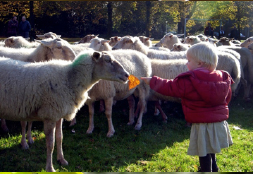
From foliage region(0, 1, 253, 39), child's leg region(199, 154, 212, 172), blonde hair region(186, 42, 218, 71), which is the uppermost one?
foliage region(0, 1, 253, 39)

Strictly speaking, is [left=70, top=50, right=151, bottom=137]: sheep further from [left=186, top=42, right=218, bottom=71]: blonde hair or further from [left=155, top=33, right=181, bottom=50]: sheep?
[left=155, top=33, right=181, bottom=50]: sheep

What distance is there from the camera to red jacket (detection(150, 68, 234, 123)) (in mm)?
2887

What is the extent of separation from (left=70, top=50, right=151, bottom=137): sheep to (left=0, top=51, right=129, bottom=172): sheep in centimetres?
101

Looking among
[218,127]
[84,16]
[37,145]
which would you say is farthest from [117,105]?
[218,127]

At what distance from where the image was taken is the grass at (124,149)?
12.9ft

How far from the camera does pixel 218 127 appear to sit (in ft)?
9.96

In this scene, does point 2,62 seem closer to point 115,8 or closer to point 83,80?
point 83,80

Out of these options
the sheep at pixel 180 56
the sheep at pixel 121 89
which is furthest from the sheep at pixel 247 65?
the sheep at pixel 121 89

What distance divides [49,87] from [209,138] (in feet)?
6.64

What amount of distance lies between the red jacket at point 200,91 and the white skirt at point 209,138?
9 cm

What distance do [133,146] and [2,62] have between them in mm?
2416

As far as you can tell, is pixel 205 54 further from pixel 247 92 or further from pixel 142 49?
pixel 247 92

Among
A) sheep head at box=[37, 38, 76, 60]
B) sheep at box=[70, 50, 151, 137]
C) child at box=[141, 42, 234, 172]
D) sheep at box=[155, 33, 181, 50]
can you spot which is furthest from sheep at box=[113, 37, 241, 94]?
child at box=[141, 42, 234, 172]

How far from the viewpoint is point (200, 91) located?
113 inches
